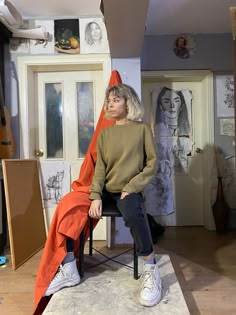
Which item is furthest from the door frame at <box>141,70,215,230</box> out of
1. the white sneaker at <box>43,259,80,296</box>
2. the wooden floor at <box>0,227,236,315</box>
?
the white sneaker at <box>43,259,80,296</box>

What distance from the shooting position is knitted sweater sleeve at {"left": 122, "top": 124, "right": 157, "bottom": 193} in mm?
1756

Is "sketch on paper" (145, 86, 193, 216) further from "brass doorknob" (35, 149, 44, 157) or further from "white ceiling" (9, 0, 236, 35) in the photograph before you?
"brass doorknob" (35, 149, 44, 157)

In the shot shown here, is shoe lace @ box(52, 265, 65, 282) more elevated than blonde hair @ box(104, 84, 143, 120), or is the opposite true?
blonde hair @ box(104, 84, 143, 120)

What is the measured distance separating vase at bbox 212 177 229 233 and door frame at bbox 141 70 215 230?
10 centimetres

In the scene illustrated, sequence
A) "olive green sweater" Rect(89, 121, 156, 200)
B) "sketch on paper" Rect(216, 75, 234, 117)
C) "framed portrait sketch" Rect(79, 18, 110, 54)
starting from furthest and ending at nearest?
1. "sketch on paper" Rect(216, 75, 234, 117)
2. "framed portrait sketch" Rect(79, 18, 110, 54)
3. "olive green sweater" Rect(89, 121, 156, 200)

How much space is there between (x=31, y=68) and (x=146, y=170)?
1764 millimetres

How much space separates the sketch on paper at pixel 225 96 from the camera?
331 cm

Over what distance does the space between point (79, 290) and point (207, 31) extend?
9.00ft

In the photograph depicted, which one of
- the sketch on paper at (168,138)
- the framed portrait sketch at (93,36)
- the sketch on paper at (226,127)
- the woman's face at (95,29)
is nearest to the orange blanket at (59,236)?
the framed portrait sketch at (93,36)

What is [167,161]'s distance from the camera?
354 cm

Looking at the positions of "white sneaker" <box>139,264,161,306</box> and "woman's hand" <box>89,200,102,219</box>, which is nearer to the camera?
"white sneaker" <box>139,264,161,306</box>

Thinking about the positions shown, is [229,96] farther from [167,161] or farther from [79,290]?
[79,290]

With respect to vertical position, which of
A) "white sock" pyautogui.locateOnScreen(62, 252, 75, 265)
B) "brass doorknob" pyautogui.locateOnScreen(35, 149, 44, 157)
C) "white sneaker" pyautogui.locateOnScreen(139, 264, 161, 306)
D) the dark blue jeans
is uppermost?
"brass doorknob" pyautogui.locateOnScreen(35, 149, 44, 157)

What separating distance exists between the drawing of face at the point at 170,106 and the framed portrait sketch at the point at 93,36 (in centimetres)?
100
